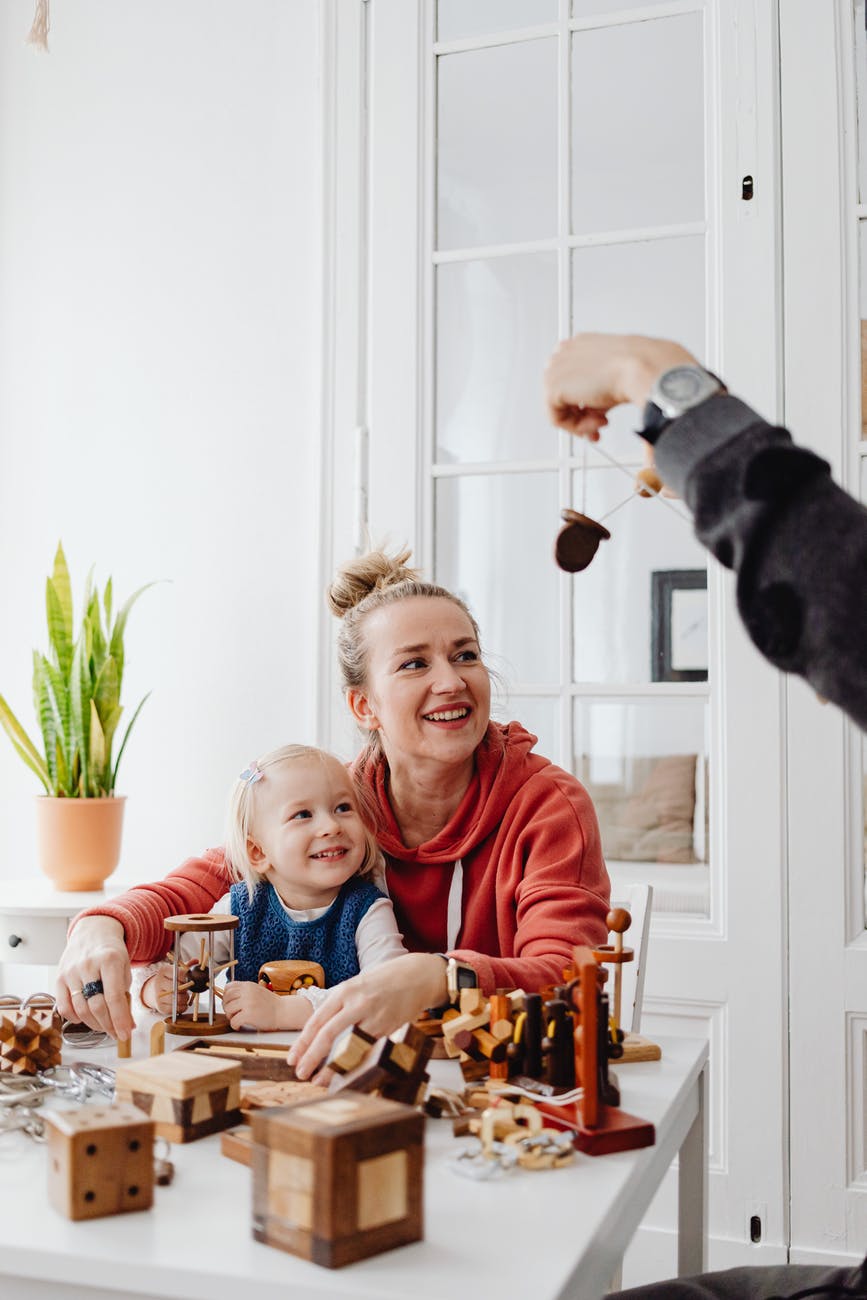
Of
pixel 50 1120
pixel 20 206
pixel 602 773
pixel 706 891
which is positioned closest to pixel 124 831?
pixel 602 773

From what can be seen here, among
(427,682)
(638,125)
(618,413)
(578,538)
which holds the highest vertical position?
(638,125)

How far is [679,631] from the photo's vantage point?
2.64 meters

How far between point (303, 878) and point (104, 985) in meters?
0.34

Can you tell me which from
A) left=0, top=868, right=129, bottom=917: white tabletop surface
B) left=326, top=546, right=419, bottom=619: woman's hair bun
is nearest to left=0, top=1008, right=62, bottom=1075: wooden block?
left=326, top=546, right=419, bottom=619: woman's hair bun

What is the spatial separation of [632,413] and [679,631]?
1.62ft

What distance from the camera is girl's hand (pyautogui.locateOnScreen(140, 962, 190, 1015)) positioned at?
1392mm

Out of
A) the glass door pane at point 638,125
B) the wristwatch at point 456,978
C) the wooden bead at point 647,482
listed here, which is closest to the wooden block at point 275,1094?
the wristwatch at point 456,978

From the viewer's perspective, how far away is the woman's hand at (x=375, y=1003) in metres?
1.15

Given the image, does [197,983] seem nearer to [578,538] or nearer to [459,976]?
[459,976]

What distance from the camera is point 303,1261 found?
2.52ft

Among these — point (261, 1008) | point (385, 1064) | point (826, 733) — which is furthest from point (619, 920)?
point (826, 733)

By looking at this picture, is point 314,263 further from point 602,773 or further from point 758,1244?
point 758,1244

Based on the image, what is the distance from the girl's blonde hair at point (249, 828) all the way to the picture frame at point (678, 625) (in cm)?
110

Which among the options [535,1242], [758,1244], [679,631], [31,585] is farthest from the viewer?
[31,585]
